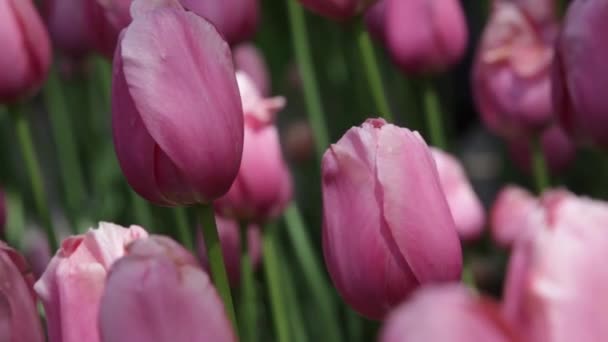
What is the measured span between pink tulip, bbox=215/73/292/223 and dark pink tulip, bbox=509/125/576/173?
24 centimetres

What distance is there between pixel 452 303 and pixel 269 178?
1.29ft

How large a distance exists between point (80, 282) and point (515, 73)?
1.32ft

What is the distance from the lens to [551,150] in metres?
0.84

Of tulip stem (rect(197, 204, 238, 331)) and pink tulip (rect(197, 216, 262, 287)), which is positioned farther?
pink tulip (rect(197, 216, 262, 287))

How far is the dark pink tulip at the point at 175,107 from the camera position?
0.41 metres

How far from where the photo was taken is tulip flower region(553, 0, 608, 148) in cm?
48

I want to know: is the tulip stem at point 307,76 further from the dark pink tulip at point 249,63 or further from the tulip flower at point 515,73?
the tulip flower at point 515,73

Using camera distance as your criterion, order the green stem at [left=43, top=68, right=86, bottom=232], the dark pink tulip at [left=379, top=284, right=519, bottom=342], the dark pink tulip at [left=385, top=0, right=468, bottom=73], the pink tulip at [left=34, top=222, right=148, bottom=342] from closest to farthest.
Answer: the dark pink tulip at [left=379, top=284, right=519, bottom=342] < the pink tulip at [left=34, top=222, right=148, bottom=342] < the dark pink tulip at [left=385, top=0, right=468, bottom=73] < the green stem at [left=43, top=68, right=86, bottom=232]

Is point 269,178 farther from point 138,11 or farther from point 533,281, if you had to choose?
point 533,281

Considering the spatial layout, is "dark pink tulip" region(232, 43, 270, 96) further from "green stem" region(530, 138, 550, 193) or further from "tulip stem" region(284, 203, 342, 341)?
"green stem" region(530, 138, 550, 193)

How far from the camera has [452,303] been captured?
9.8 inches

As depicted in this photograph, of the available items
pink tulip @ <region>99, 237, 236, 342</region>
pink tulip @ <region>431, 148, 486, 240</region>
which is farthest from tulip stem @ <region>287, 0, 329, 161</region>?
pink tulip @ <region>99, 237, 236, 342</region>

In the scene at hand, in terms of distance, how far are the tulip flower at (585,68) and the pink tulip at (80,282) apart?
0.21 m

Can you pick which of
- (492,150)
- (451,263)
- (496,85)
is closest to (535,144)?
(496,85)
